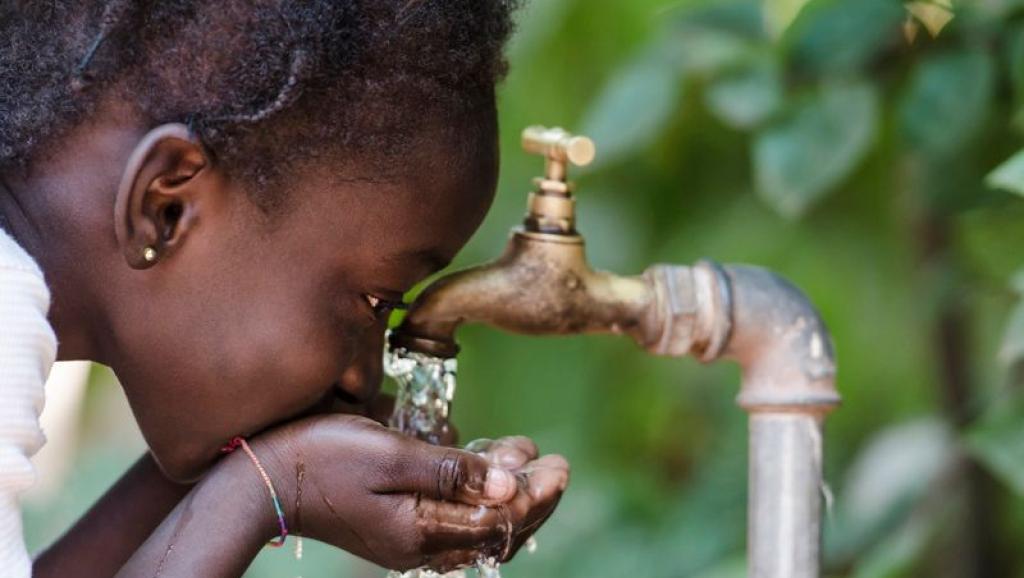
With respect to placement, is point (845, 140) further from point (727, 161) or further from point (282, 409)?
point (282, 409)

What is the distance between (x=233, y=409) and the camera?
1.10m

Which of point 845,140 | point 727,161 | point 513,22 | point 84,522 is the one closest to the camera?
point 513,22

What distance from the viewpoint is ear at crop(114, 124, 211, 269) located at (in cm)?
105

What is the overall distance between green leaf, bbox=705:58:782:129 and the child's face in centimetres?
42

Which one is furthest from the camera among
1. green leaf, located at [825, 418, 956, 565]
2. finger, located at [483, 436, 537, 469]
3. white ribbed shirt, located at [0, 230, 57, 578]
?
green leaf, located at [825, 418, 956, 565]

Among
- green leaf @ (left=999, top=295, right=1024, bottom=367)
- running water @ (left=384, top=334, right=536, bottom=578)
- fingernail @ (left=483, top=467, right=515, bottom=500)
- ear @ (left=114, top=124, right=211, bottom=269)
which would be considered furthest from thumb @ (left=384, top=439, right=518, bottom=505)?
green leaf @ (left=999, top=295, right=1024, bottom=367)

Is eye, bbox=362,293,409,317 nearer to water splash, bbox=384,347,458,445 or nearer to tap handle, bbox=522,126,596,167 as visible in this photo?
water splash, bbox=384,347,458,445

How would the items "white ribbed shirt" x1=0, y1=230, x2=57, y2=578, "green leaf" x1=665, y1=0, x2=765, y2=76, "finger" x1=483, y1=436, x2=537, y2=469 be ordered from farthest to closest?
"green leaf" x1=665, y1=0, x2=765, y2=76 < "finger" x1=483, y1=436, x2=537, y2=469 < "white ribbed shirt" x1=0, y1=230, x2=57, y2=578

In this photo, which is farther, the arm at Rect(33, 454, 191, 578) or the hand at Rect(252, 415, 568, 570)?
the arm at Rect(33, 454, 191, 578)

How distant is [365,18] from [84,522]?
500 millimetres

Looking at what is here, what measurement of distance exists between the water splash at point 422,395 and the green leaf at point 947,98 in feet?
1.59

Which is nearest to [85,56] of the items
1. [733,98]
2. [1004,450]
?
[733,98]

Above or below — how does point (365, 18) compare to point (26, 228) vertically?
above

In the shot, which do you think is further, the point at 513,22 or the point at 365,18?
the point at 513,22
